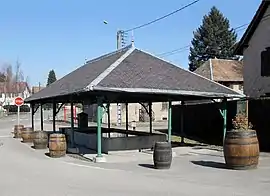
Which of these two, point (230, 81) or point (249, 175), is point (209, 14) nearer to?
point (230, 81)

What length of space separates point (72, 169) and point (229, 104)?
12.0 m

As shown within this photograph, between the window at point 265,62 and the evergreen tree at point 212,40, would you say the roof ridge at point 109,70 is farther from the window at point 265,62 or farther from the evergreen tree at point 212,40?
the evergreen tree at point 212,40

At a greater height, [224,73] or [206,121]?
[224,73]

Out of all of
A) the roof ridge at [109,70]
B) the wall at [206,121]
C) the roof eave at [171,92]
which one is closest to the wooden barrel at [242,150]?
the roof eave at [171,92]

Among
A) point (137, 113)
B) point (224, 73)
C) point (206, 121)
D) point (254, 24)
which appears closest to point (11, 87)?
point (137, 113)

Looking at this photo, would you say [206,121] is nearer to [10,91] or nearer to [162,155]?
[162,155]

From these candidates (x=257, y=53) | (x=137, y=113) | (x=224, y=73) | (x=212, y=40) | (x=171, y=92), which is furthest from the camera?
(x=212, y=40)

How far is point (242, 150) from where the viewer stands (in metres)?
14.2

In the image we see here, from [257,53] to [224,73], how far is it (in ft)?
87.3

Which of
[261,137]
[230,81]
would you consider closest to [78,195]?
[261,137]

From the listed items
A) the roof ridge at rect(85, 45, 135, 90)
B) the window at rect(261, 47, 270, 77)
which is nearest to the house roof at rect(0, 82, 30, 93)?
the window at rect(261, 47, 270, 77)

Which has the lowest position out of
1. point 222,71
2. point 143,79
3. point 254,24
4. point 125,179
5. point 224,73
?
point 125,179

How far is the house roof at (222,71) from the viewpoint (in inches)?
2108

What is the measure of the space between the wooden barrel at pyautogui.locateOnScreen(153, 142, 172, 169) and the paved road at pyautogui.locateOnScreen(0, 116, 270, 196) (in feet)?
1.00
